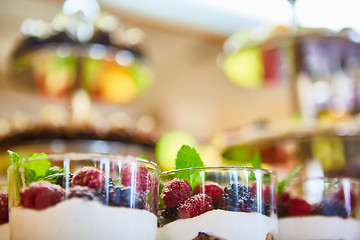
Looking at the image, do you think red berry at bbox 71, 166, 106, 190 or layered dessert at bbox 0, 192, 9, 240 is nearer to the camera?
red berry at bbox 71, 166, 106, 190

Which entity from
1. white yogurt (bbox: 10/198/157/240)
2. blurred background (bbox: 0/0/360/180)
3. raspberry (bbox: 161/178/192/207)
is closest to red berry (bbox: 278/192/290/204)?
raspberry (bbox: 161/178/192/207)

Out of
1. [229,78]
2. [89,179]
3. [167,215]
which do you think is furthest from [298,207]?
[229,78]

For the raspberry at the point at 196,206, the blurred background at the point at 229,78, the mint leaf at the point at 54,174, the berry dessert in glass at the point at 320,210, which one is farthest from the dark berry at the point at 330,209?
the blurred background at the point at 229,78

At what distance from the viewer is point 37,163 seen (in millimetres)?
662

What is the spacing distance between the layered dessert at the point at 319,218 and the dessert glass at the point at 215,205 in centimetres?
18

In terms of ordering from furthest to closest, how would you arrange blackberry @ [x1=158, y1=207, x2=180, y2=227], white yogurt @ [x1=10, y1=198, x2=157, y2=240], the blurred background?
1. the blurred background
2. blackberry @ [x1=158, y1=207, x2=180, y2=227]
3. white yogurt @ [x1=10, y1=198, x2=157, y2=240]

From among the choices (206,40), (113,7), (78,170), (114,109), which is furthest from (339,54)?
(114,109)

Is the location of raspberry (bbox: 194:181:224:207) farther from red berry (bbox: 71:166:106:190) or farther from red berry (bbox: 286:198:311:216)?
red berry (bbox: 286:198:311:216)

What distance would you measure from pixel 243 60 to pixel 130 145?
0.72 meters

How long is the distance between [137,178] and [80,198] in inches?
3.5

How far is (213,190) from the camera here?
28.0 inches

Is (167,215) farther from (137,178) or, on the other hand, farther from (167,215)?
(137,178)

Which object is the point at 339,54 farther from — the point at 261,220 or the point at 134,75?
the point at 261,220

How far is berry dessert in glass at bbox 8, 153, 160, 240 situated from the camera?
0.62m
